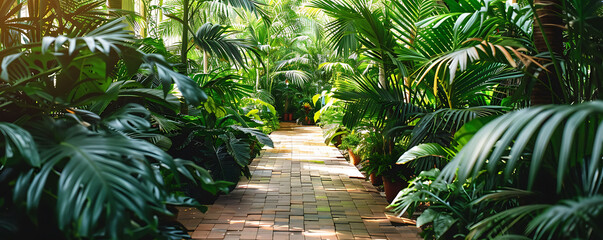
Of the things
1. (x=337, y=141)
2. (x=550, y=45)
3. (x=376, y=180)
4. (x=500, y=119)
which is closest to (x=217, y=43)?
(x=376, y=180)

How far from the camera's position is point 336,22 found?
3852mm

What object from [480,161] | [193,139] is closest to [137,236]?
[480,161]

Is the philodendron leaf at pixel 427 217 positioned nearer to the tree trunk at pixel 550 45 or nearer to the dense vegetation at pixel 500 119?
the dense vegetation at pixel 500 119

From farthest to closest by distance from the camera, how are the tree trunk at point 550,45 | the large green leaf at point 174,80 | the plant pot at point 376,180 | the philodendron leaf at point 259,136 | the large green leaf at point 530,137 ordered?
the plant pot at point 376,180 → the philodendron leaf at point 259,136 → the tree trunk at point 550,45 → the large green leaf at point 174,80 → the large green leaf at point 530,137

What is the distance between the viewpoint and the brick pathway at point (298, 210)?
2859mm

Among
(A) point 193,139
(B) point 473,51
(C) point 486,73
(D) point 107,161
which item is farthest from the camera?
(A) point 193,139

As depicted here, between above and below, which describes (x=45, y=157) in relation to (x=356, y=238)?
above

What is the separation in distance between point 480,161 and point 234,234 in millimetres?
2056

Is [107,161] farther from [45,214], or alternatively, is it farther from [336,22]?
[336,22]

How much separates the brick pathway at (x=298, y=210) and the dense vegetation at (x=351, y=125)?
0.33m

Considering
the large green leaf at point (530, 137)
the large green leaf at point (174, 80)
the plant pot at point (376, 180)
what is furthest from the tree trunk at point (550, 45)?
the plant pot at point (376, 180)

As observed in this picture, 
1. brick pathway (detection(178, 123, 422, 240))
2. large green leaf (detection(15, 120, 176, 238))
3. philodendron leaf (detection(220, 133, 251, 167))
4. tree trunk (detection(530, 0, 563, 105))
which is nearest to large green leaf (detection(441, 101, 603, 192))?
large green leaf (detection(15, 120, 176, 238))

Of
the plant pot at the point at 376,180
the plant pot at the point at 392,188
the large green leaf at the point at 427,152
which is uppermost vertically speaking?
the large green leaf at the point at 427,152

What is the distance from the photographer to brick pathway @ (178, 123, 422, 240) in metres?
2.86
